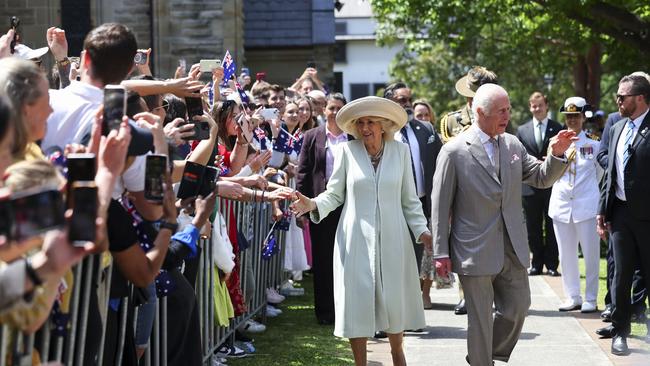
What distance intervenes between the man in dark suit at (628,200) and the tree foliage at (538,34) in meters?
13.0

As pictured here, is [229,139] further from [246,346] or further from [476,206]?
[476,206]

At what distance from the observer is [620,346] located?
10.1 m

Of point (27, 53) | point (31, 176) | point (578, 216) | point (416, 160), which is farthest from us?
point (578, 216)

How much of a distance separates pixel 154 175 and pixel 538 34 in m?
28.8

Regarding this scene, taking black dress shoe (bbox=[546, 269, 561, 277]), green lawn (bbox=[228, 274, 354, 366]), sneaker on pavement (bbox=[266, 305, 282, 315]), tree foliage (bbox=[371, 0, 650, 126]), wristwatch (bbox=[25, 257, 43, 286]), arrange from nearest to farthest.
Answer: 1. wristwatch (bbox=[25, 257, 43, 286])
2. green lawn (bbox=[228, 274, 354, 366])
3. sneaker on pavement (bbox=[266, 305, 282, 315])
4. black dress shoe (bbox=[546, 269, 561, 277])
5. tree foliage (bbox=[371, 0, 650, 126])

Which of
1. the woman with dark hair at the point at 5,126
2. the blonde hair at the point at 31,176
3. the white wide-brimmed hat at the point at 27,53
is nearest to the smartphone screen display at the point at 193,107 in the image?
the white wide-brimmed hat at the point at 27,53

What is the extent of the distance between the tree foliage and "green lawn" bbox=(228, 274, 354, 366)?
513 inches

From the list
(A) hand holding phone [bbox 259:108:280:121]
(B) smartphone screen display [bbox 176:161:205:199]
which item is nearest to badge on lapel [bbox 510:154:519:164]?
(B) smartphone screen display [bbox 176:161:205:199]

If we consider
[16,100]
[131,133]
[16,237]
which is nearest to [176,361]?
[131,133]

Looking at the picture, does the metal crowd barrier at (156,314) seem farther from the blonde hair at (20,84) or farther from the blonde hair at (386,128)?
the blonde hair at (386,128)

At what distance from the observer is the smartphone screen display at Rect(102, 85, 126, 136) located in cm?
505

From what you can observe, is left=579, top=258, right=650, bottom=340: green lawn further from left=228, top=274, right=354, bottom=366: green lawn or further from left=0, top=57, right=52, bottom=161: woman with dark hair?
left=0, top=57, right=52, bottom=161: woman with dark hair

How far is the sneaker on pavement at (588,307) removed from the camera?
12500 millimetres

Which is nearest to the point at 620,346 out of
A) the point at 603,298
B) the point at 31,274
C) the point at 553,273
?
the point at 603,298
